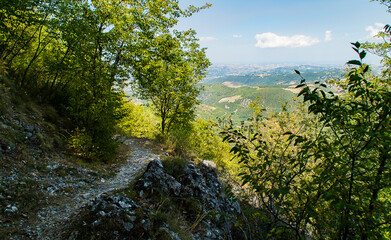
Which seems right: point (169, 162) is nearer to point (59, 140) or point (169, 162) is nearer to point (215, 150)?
point (59, 140)

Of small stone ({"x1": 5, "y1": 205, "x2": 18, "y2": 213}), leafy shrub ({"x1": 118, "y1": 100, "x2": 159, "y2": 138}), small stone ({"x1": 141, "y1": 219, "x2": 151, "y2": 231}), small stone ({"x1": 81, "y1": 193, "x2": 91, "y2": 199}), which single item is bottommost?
leafy shrub ({"x1": 118, "y1": 100, "x2": 159, "y2": 138})

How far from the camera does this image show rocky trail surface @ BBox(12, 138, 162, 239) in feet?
14.7

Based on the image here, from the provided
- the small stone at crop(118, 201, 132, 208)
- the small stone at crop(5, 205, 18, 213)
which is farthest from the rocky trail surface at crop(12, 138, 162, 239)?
the small stone at crop(118, 201, 132, 208)

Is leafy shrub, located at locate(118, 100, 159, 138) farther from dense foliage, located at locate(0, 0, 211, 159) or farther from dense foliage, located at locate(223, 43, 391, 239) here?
dense foliage, located at locate(223, 43, 391, 239)

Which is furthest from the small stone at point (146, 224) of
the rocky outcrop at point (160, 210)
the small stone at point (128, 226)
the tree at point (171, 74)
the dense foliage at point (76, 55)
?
the tree at point (171, 74)

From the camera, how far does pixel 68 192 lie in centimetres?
643

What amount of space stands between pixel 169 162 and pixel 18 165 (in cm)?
544

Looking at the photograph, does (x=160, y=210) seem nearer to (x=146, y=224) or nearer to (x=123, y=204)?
(x=146, y=224)

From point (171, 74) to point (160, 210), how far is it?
13.4 m

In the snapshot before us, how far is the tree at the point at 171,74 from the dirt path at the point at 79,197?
750cm

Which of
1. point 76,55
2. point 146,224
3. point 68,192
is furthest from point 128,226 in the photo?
point 76,55

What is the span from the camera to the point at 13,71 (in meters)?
11.0

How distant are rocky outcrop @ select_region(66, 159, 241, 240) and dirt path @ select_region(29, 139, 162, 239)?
0.47 metres

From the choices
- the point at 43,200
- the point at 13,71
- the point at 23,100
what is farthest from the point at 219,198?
the point at 13,71
